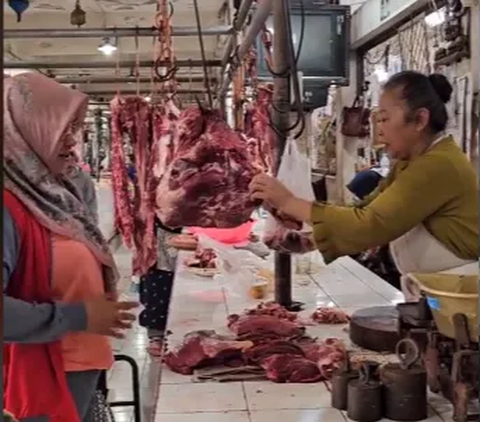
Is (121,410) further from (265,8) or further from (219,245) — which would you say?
(265,8)

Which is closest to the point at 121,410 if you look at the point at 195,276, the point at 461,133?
the point at 195,276

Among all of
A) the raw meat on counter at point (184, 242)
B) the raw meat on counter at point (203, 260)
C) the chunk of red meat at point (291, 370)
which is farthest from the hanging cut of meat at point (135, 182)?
the chunk of red meat at point (291, 370)

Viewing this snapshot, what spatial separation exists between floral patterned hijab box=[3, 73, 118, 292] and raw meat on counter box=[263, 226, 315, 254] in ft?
2.90

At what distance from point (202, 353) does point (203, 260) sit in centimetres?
201

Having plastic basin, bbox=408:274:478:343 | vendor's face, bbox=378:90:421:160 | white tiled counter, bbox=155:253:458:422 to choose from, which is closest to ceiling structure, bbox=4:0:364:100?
white tiled counter, bbox=155:253:458:422

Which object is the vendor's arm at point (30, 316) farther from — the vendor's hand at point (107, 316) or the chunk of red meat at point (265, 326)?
the chunk of red meat at point (265, 326)

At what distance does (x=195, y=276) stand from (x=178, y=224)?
1.46 metres

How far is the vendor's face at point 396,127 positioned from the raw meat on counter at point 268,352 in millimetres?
652

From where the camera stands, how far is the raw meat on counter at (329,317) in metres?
3.06

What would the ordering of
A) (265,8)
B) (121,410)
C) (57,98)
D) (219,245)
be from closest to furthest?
(57,98) → (265,8) → (219,245) → (121,410)

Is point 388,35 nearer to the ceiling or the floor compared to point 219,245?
nearer to the ceiling

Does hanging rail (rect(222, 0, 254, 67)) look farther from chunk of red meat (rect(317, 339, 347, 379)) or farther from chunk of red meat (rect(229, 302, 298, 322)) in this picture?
chunk of red meat (rect(317, 339, 347, 379))

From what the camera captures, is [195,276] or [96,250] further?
[195,276]

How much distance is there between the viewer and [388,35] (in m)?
7.51
